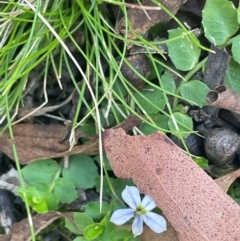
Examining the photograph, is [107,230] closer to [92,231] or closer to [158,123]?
[92,231]

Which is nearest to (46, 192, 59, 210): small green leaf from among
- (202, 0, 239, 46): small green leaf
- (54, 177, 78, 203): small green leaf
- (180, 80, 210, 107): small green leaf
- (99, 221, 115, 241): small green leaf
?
(54, 177, 78, 203): small green leaf

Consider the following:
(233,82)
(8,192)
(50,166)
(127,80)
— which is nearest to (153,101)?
(127,80)

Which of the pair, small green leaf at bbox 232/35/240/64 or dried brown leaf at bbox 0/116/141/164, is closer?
small green leaf at bbox 232/35/240/64

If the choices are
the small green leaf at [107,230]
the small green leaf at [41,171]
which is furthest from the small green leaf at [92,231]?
the small green leaf at [41,171]

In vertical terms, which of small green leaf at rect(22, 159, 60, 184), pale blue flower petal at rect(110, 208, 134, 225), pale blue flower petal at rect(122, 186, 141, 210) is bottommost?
pale blue flower petal at rect(110, 208, 134, 225)

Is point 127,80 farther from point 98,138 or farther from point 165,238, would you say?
point 165,238

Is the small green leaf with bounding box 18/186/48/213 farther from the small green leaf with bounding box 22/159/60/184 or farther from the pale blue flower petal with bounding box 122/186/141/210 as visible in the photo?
the pale blue flower petal with bounding box 122/186/141/210

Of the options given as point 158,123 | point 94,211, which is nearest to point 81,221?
point 94,211
